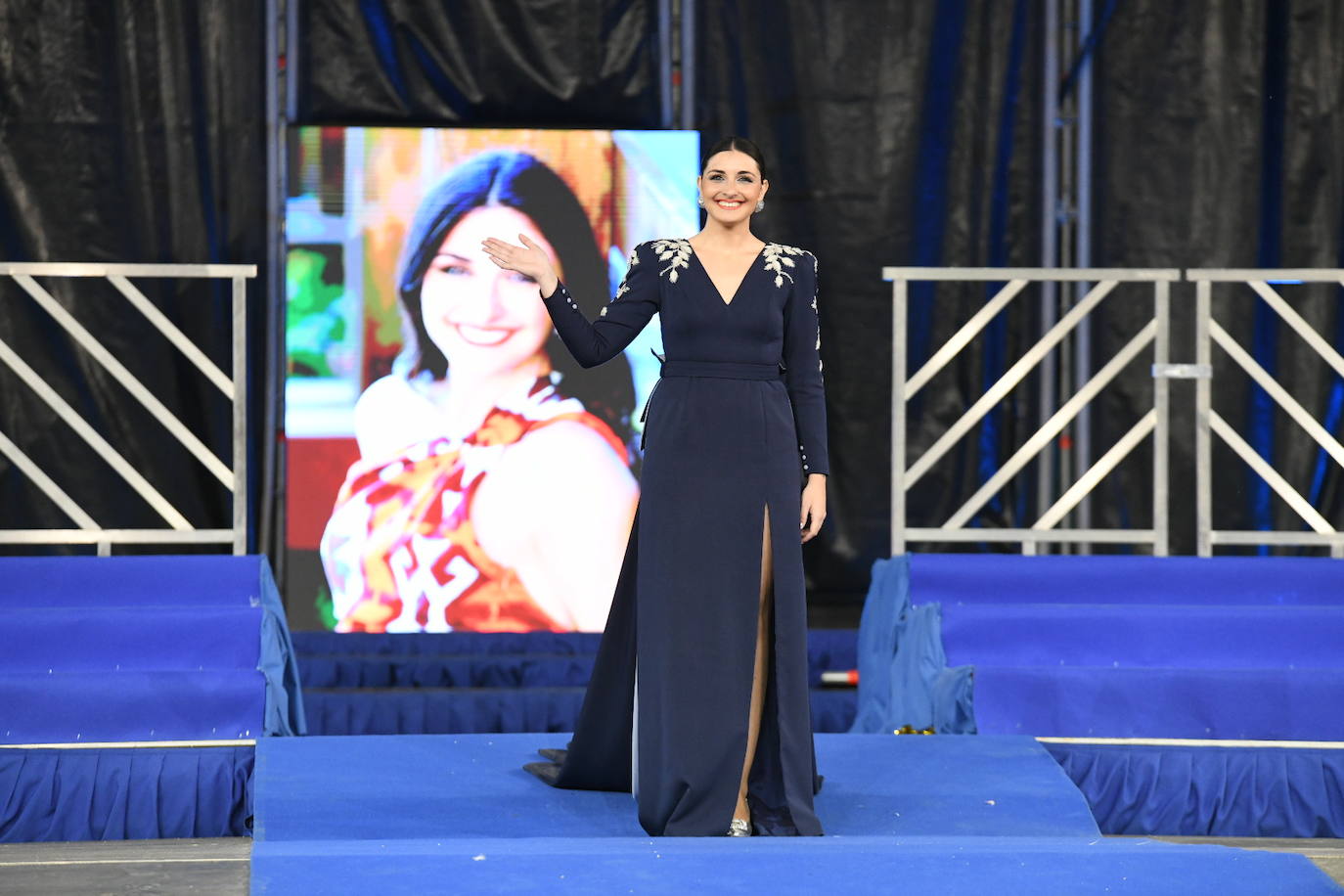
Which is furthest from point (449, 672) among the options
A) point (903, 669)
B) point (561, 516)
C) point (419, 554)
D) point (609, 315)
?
point (609, 315)

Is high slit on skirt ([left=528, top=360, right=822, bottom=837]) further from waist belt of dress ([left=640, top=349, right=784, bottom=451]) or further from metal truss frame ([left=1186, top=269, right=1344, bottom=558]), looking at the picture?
metal truss frame ([left=1186, top=269, right=1344, bottom=558])

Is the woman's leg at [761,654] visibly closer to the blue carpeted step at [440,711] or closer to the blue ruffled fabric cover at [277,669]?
the blue ruffled fabric cover at [277,669]

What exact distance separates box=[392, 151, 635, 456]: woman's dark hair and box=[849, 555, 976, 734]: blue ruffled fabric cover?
4.74 ft

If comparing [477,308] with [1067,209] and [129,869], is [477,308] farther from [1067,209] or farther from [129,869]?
[129,869]

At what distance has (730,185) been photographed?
2.85 meters

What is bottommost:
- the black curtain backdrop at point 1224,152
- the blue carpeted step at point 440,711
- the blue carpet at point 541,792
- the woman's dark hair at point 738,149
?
the blue carpeted step at point 440,711

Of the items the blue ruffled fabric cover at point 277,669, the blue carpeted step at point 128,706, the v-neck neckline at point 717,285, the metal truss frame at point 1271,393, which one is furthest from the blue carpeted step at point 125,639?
the metal truss frame at point 1271,393

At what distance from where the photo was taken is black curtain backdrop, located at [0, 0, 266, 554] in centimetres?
616

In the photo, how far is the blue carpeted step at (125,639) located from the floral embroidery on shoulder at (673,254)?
1.69 metres

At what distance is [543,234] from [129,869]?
3758mm

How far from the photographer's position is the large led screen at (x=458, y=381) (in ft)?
19.4

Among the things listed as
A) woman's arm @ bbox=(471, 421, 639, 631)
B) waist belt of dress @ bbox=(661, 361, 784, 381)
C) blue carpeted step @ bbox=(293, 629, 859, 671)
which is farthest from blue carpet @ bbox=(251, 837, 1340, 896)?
woman's arm @ bbox=(471, 421, 639, 631)

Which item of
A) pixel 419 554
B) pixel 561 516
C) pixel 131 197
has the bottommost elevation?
pixel 419 554

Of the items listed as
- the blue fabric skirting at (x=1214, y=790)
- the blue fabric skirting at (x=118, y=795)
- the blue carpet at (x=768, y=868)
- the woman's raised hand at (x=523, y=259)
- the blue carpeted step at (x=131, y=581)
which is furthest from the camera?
the blue carpeted step at (x=131, y=581)
